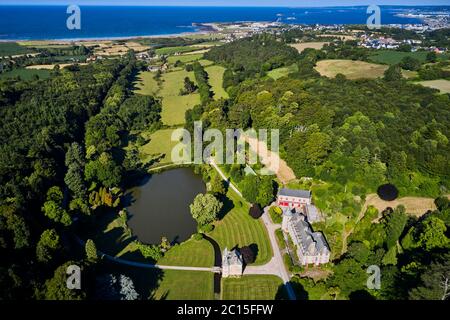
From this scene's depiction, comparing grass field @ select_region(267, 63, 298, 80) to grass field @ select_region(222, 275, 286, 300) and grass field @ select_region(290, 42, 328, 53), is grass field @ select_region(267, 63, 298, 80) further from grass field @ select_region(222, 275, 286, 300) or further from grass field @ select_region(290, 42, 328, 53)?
grass field @ select_region(222, 275, 286, 300)

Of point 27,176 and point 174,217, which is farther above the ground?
point 27,176

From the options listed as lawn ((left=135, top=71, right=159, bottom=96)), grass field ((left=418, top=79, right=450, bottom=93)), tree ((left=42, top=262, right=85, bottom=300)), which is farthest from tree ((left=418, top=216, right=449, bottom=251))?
lawn ((left=135, top=71, right=159, bottom=96))

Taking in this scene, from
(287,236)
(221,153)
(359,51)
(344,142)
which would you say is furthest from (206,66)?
(287,236)

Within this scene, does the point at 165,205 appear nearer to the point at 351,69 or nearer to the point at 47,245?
the point at 47,245

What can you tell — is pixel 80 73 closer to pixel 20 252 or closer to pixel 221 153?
pixel 221 153

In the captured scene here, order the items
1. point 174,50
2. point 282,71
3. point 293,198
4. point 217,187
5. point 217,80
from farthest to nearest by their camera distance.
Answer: point 174,50 < point 217,80 < point 282,71 < point 217,187 < point 293,198

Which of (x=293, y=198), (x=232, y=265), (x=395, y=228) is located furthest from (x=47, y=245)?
(x=395, y=228)
